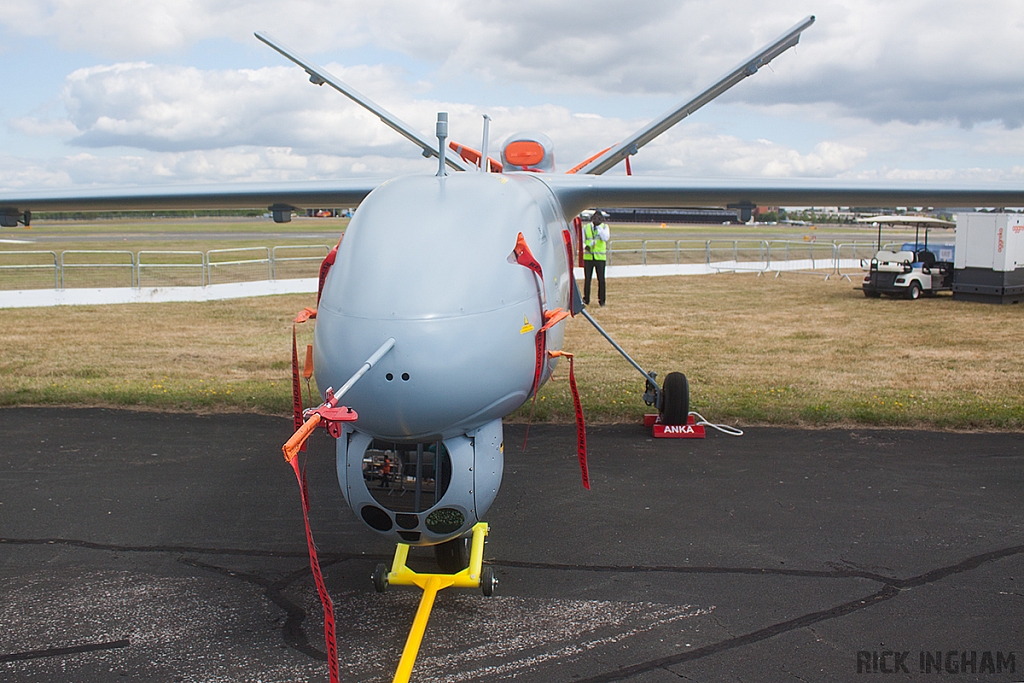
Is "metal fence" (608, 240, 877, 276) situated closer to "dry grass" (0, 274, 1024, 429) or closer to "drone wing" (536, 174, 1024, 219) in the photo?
"dry grass" (0, 274, 1024, 429)

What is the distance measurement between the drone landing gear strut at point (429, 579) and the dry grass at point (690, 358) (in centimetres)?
458

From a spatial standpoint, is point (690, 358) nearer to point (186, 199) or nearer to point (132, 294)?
point (186, 199)

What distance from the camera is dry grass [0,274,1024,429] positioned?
32.8 feet

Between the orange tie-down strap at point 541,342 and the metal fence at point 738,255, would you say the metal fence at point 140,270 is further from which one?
the orange tie-down strap at point 541,342

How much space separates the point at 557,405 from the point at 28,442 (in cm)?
557

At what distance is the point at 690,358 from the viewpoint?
42.9 feet

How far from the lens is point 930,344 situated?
1434cm

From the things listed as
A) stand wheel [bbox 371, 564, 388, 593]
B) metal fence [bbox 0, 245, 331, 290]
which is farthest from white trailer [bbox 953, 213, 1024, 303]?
stand wheel [bbox 371, 564, 388, 593]

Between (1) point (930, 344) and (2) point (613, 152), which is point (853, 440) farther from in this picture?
(1) point (930, 344)

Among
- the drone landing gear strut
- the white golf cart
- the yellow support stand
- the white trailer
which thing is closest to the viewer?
the yellow support stand

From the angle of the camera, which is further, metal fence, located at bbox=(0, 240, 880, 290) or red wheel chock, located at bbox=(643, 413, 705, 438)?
metal fence, located at bbox=(0, 240, 880, 290)

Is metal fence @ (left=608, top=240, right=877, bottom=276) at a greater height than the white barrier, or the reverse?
metal fence @ (left=608, top=240, right=877, bottom=276)

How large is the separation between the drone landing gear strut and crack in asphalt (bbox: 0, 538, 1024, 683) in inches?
20.4

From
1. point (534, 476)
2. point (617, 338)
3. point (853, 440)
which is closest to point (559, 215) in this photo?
point (534, 476)
